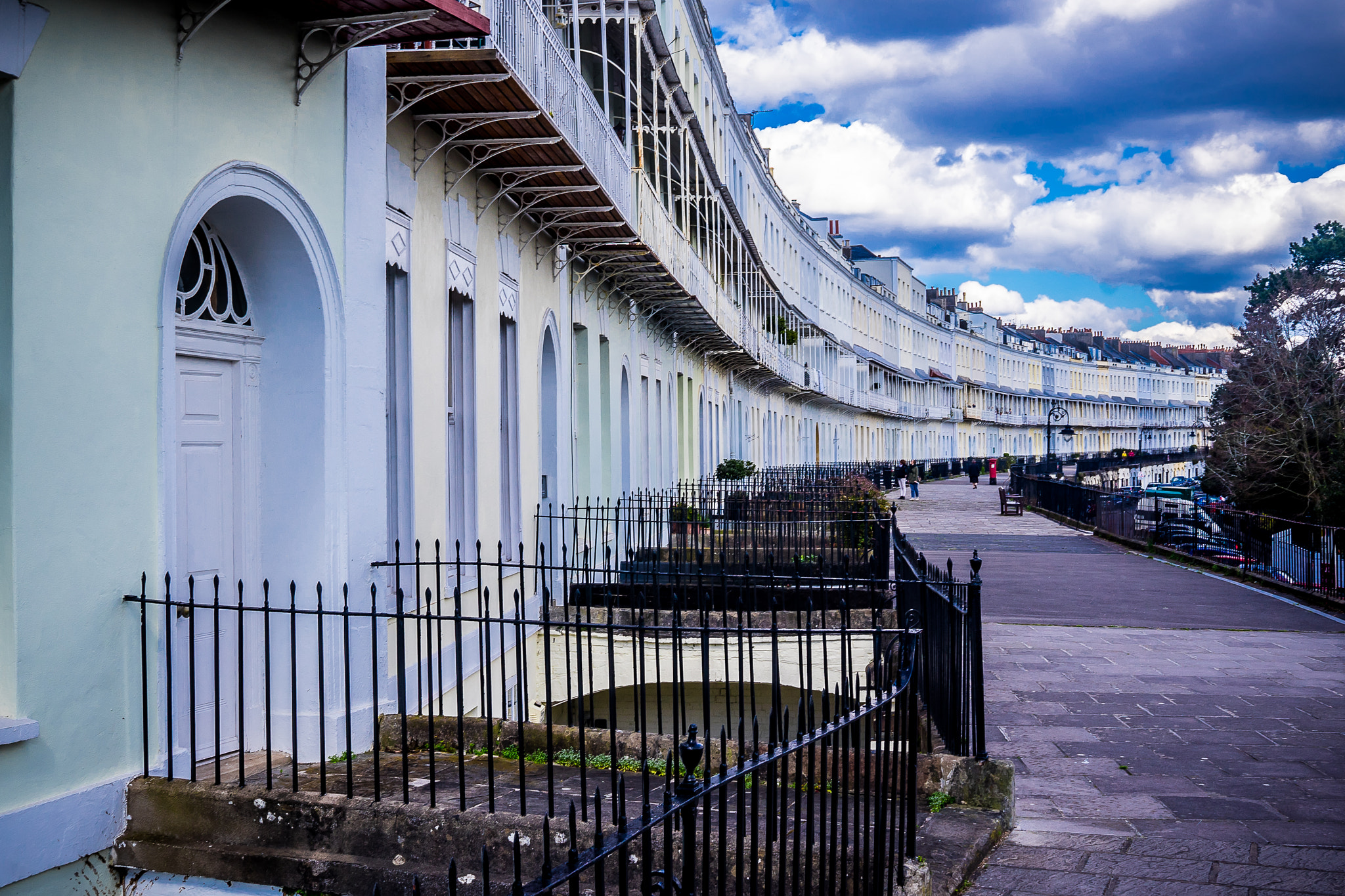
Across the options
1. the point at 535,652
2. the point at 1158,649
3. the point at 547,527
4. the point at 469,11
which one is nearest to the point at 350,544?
the point at 469,11

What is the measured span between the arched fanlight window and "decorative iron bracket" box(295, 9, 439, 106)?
91 centimetres

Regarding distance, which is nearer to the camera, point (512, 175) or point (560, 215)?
point (512, 175)

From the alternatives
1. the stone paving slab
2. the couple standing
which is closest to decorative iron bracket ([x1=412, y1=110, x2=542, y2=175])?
the stone paving slab

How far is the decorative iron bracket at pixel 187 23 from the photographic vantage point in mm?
5137

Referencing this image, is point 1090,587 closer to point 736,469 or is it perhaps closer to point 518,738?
point 736,469

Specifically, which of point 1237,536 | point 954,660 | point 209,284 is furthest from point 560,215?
point 1237,536

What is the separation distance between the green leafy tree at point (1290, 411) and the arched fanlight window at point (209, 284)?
87.8ft

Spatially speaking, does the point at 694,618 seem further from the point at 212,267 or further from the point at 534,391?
the point at 212,267

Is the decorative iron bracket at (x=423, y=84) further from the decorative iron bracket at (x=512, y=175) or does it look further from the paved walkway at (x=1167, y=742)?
the paved walkway at (x=1167, y=742)

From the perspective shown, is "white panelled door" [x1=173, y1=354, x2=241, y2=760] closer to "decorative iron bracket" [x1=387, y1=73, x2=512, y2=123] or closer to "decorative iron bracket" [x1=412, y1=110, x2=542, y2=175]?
"decorative iron bracket" [x1=387, y1=73, x2=512, y2=123]

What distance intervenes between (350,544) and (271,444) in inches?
27.9

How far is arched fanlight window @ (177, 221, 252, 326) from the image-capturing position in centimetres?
583

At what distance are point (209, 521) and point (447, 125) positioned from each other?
363 centimetres

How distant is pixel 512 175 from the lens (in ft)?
31.4
